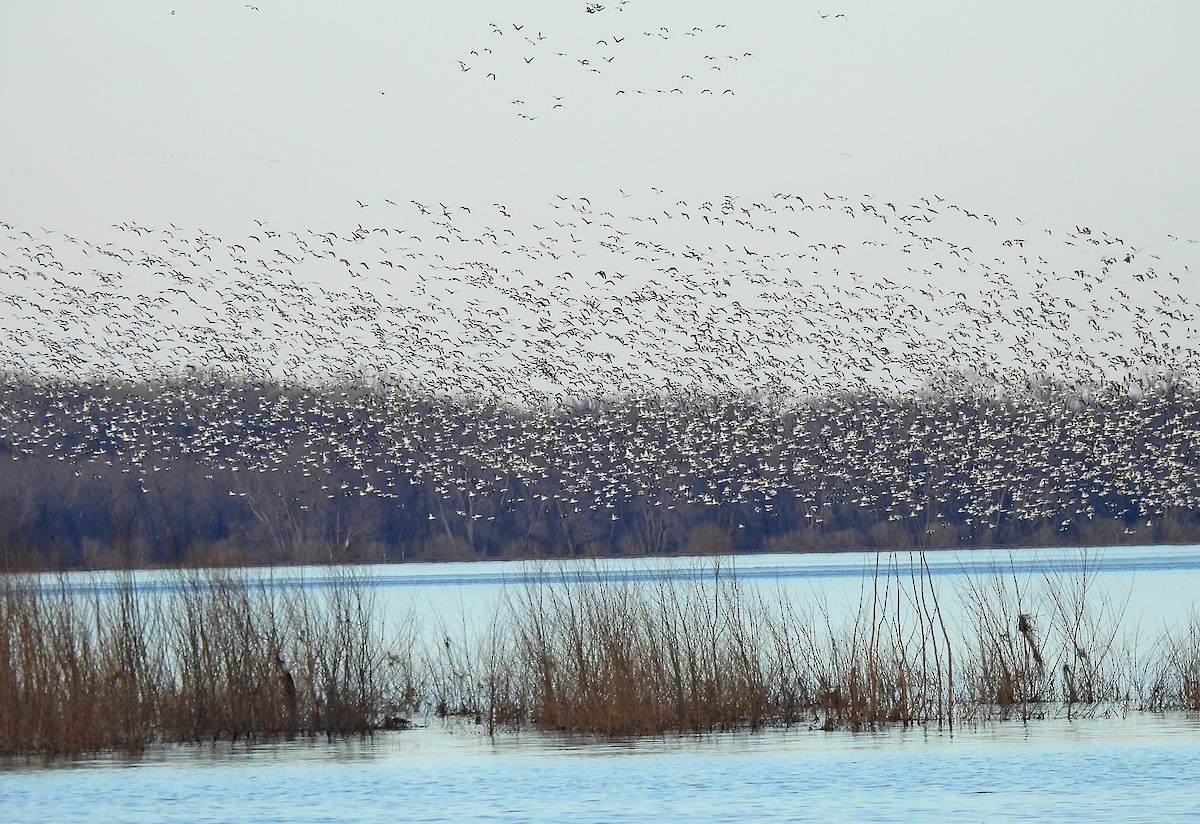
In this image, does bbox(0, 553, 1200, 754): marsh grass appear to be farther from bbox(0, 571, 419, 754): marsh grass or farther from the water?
the water

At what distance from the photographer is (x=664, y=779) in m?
15.1

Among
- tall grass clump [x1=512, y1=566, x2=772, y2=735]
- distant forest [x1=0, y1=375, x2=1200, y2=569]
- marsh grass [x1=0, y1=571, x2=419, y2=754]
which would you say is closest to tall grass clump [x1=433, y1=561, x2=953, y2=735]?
tall grass clump [x1=512, y1=566, x2=772, y2=735]

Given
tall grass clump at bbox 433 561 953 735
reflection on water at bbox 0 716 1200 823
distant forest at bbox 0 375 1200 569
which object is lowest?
reflection on water at bbox 0 716 1200 823

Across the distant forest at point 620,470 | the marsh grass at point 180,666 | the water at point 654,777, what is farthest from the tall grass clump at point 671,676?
the distant forest at point 620,470

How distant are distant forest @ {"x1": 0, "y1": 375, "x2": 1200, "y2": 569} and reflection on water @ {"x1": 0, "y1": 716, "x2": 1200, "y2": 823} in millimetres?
50237

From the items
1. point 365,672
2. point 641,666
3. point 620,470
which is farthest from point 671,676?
point 620,470

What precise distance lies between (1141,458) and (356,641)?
170ft

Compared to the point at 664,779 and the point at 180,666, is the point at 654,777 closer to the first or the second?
the point at 664,779

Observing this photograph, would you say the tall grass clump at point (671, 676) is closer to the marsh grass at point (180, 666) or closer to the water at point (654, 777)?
the water at point (654, 777)

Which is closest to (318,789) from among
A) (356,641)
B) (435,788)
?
(435,788)

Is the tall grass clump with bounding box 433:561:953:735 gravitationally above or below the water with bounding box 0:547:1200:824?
above

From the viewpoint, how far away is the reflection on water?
529 inches

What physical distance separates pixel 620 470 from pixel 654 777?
54780 mm

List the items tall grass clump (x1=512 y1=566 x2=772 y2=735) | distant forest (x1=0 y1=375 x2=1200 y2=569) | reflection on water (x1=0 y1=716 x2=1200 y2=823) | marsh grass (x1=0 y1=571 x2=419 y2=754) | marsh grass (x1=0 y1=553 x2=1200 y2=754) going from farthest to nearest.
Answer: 1. distant forest (x1=0 y1=375 x2=1200 y2=569)
2. tall grass clump (x1=512 y1=566 x2=772 y2=735)
3. marsh grass (x1=0 y1=553 x2=1200 y2=754)
4. marsh grass (x1=0 y1=571 x2=419 y2=754)
5. reflection on water (x1=0 y1=716 x2=1200 y2=823)
